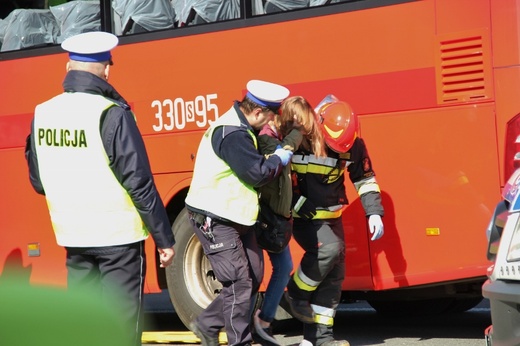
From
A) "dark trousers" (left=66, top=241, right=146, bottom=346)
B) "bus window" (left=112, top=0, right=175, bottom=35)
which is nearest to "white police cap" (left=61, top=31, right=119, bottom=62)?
"dark trousers" (left=66, top=241, right=146, bottom=346)

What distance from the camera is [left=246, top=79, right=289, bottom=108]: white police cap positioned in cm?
626

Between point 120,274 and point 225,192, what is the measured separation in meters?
1.47

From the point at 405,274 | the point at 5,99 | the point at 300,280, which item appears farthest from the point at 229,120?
the point at 5,99

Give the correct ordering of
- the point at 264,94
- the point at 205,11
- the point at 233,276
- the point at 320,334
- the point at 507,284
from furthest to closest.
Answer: the point at 205,11
the point at 320,334
the point at 264,94
the point at 233,276
the point at 507,284

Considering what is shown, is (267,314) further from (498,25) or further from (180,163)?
(498,25)

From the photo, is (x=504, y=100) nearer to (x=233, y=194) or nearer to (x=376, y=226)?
(x=376, y=226)

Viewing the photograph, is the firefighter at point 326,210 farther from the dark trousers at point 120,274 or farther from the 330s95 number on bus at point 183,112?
the dark trousers at point 120,274

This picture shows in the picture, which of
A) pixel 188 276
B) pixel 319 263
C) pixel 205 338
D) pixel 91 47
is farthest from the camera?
pixel 188 276

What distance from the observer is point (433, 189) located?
695 centimetres

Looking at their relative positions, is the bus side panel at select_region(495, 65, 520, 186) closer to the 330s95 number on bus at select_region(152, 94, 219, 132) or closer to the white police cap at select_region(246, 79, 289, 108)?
the white police cap at select_region(246, 79, 289, 108)

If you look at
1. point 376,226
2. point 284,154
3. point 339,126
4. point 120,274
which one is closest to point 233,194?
point 284,154

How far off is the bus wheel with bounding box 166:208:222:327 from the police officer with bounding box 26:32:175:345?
3112mm

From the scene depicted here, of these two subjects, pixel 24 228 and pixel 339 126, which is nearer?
pixel 339 126

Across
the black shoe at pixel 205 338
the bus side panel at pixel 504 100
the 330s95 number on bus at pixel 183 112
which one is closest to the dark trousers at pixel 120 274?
the black shoe at pixel 205 338
